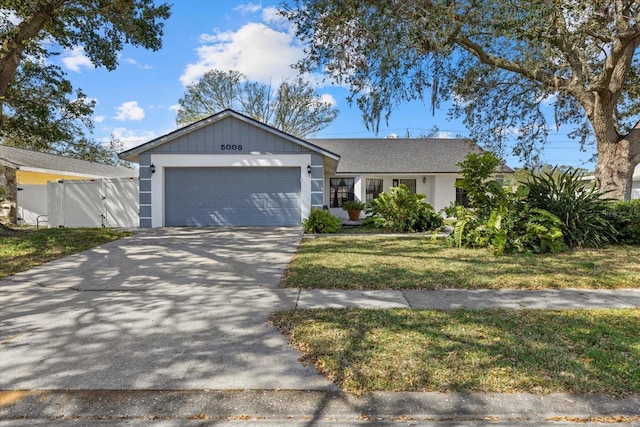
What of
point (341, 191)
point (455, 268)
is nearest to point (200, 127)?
point (341, 191)

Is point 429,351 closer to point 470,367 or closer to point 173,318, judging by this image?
point 470,367

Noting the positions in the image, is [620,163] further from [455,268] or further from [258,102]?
[258,102]

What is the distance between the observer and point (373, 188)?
19.0m

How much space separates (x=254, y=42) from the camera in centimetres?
1639

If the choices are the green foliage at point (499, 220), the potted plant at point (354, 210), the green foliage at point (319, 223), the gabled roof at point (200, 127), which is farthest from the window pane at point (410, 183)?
the green foliage at point (499, 220)

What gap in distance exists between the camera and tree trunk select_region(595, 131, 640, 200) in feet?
34.2

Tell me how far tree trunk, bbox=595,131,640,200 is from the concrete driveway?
402 inches

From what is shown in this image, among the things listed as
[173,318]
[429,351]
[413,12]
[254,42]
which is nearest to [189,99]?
[254,42]

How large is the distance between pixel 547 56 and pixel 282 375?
9.94 meters

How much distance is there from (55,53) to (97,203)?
17.7ft

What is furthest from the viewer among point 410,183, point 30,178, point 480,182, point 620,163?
point 410,183

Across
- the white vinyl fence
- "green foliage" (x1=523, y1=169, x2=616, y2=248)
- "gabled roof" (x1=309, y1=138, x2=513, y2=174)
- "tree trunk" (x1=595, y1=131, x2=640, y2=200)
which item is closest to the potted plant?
"gabled roof" (x1=309, y1=138, x2=513, y2=174)

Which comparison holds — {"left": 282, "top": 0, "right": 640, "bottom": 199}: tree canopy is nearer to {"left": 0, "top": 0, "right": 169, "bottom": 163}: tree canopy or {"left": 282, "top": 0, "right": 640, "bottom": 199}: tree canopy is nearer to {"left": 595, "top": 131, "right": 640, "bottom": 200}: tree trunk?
{"left": 595, "top": 131, "right": 640, "bottom": 200}: tree trunk

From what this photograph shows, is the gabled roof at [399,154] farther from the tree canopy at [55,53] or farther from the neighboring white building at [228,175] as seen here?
the tree canopy at [55,53]
